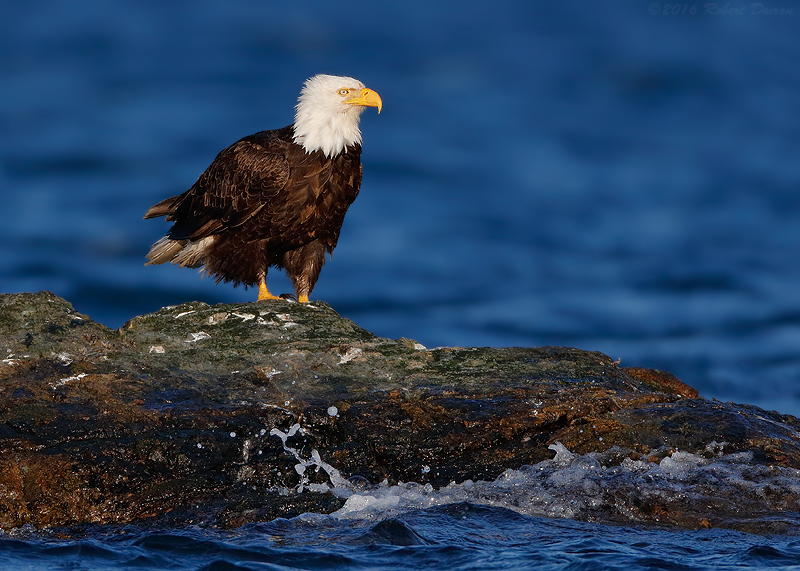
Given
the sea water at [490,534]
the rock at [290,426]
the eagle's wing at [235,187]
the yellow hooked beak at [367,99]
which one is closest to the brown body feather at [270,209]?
the eagle's wing at [235,187]

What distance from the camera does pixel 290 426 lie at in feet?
14.4

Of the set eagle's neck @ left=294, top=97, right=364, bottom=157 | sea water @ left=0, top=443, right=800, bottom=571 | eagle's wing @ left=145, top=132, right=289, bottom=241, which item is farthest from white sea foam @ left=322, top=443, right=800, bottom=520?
eagle's neck @ left=294, top=97, right=364, bottom=157

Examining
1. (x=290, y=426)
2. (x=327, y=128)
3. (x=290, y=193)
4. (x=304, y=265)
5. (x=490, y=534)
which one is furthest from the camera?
(x=304, y=265)

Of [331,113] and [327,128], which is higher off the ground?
[331,113]

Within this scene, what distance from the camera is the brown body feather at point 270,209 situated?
7367 mm

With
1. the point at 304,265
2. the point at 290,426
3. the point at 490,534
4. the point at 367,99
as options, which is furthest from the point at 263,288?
the point at 490,534

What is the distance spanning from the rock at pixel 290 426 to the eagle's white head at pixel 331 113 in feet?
8.59

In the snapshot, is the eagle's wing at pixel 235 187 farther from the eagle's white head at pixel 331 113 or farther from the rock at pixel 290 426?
the rock at pixel 290 426

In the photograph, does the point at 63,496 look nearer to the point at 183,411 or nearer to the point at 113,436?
the point at 113,436

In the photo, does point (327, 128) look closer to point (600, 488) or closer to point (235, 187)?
point (235, 187)

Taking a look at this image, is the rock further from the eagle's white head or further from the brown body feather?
the eagle's white head

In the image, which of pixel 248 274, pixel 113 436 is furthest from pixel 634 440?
pixel 248 274

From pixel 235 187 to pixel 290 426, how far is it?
3540 mm

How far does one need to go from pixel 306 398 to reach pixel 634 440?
156 cm
